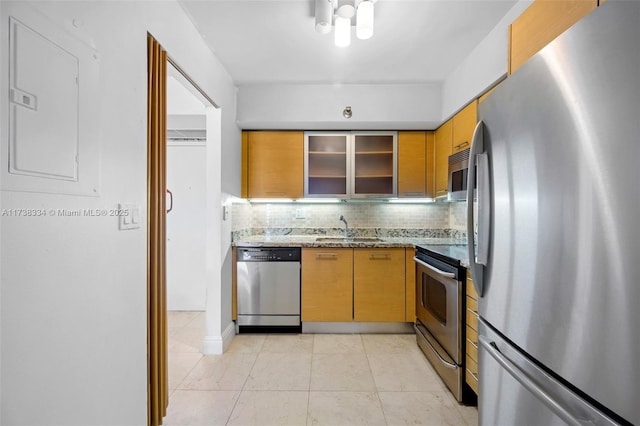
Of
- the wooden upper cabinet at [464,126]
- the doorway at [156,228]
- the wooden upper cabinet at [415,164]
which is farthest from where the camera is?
the wooden upper cabinet at [415,164]

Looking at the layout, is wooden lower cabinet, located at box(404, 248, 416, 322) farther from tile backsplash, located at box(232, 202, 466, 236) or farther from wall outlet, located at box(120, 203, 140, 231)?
wall outlet, located at box(120, 203, 140, 231)

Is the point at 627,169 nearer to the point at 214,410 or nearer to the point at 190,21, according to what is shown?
the point at 214,410

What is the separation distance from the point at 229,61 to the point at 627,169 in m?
2.70

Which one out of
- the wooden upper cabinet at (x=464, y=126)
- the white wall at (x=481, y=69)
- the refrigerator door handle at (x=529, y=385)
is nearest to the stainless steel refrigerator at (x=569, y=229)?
the refrigerator door handle at (x=529, y=385)

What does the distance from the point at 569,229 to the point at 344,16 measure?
5.67 feet

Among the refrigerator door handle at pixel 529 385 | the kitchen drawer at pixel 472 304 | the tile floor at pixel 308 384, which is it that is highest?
the refrigerator door handle at pixel 529 385

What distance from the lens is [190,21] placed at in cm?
196

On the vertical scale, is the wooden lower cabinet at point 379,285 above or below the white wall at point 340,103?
below

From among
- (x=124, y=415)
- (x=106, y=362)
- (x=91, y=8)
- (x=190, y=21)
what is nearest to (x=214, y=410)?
(x=124, y=415)

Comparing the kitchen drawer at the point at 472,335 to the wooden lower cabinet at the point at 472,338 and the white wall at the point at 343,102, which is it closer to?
the wooden lower cabinet at the point at 472,338

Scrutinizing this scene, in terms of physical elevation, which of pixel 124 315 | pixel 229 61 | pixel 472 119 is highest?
pixel 229 61

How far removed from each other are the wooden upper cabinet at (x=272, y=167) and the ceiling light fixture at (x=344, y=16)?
145 centimetres

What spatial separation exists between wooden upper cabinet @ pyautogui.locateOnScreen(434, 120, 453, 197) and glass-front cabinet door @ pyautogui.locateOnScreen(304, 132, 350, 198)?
38.2 inches

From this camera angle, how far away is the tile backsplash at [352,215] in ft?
11.3
